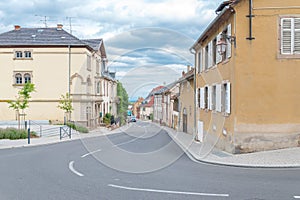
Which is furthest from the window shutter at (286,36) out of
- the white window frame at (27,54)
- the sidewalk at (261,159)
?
the white window frame at (27,54)

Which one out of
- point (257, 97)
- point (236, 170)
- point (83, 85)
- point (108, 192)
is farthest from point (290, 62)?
point (83, 85)

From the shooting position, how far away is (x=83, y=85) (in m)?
39.6

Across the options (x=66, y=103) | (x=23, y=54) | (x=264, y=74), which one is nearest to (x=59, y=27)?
(x=23, y=54)

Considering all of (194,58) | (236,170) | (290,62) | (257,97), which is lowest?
(236,170)

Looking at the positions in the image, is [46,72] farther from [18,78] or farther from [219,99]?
[219,99]

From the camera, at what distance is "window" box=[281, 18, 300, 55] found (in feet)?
46.7

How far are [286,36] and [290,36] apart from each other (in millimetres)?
148

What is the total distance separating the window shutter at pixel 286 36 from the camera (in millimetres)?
14289

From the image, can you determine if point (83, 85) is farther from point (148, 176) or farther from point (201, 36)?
point (148, 176)

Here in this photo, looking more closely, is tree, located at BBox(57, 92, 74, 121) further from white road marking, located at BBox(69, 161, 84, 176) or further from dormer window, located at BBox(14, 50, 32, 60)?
white road marking, located at BBox(69, 161, 84, 176)

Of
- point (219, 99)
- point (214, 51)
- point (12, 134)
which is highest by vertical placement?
point (214, 51)

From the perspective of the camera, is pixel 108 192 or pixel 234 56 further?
pixel 234 56

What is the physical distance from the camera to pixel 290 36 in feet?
46.8

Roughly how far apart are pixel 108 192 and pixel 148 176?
231cm
